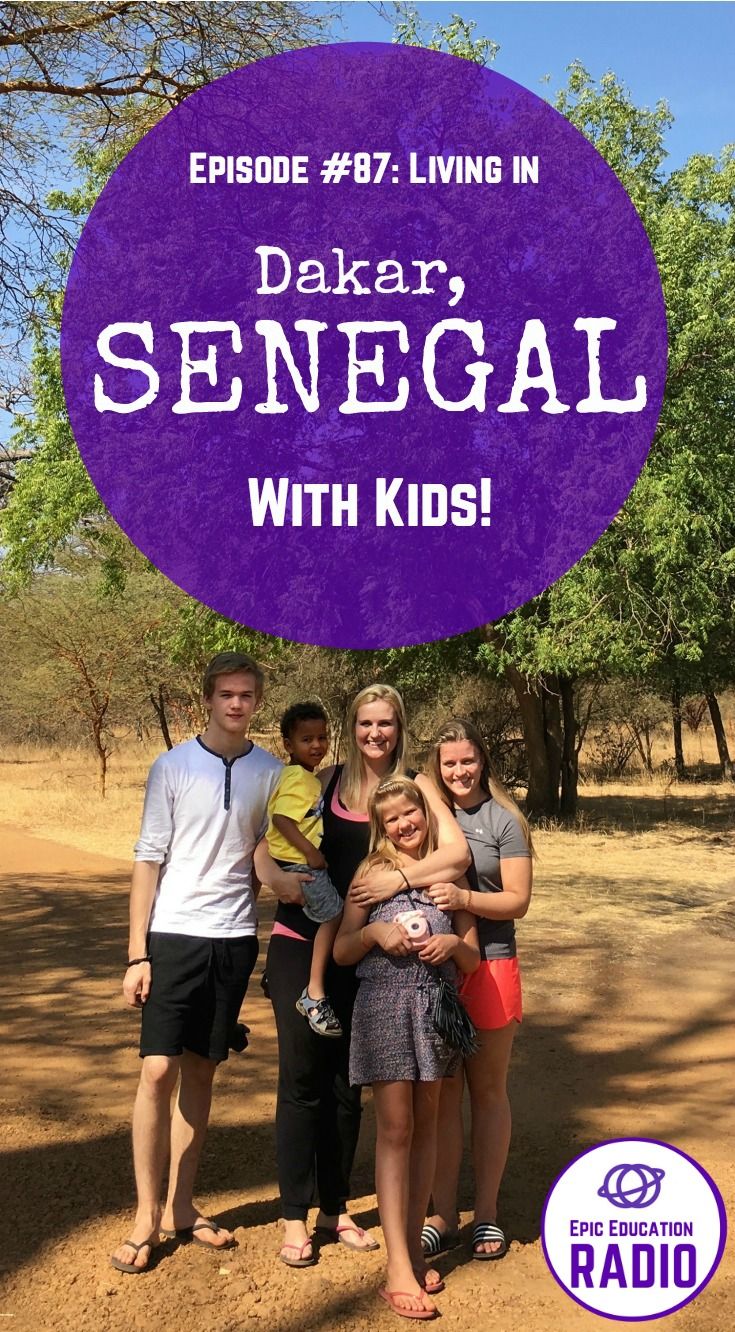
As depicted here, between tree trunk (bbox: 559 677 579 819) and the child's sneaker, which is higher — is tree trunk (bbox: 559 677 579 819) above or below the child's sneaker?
above

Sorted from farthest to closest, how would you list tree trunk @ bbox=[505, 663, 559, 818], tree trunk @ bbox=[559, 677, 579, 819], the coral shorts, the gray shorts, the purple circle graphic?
tree trunk @ bbox=[559, 677, 579, 819] → tree trunk @ bbox=[505, 663, 559, 818] → the purple circle graphic → the coral shorts → the gray shorts

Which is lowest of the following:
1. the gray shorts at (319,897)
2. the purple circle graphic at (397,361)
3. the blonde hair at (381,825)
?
the gray shorts at (319,897)

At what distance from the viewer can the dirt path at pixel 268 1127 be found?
364 centimetres

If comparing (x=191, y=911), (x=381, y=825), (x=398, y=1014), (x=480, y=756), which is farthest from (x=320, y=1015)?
(x=480, y=756)

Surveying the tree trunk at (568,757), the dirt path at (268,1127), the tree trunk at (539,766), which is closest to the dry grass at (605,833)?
the tree trunk at (568,757)

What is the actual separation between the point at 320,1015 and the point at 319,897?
35 centimetres

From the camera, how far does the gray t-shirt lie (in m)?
3.93

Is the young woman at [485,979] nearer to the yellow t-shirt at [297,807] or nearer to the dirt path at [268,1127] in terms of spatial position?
the dirt path at [268,1127]

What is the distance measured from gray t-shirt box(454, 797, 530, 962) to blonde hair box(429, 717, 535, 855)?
0.02 meters

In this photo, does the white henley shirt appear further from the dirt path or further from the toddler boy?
the dirt path

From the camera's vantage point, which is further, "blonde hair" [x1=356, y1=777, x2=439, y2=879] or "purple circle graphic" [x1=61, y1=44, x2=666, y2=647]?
"purple circle graphic" [x1=61, y1=44, x2=666, y2=647]

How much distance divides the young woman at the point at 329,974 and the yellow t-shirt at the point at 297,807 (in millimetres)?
62

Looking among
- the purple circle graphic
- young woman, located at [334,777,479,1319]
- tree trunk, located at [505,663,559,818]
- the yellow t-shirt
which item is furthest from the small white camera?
tree trunk, located at [505,663,559,818]

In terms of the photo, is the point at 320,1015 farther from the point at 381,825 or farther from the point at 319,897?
the point at 381,825
